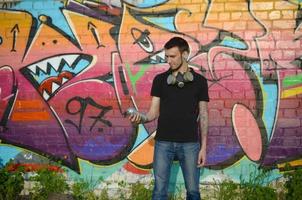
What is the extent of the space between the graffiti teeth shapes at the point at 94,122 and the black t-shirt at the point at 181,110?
1623 mm

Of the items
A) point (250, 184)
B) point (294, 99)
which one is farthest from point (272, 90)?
point (250, 184)

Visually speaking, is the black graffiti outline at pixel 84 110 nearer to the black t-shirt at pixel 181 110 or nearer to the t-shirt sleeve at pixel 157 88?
the t-shirt sleeve at pixel 157 88

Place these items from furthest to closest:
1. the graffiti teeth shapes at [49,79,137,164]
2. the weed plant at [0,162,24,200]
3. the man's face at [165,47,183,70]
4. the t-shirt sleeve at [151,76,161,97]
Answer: the graffiti teeth shapes at [49,79,137,164] → the weed plant at [0,162,24,200] → the t-shirt sleeve at [151,76,161,97] → the man's face at [165,47,183,70]

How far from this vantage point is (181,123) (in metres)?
4.34

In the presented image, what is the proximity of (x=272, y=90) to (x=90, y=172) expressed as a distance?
102 inches

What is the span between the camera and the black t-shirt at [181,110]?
433 cm

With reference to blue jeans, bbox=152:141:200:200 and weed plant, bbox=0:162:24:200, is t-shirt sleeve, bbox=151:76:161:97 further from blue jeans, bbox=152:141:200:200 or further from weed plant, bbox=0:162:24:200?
weed plant, bbox=0:162:24:200

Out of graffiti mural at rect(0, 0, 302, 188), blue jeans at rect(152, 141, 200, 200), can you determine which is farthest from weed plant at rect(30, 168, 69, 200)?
blue jeans at rect(152, 141, 200, 200)

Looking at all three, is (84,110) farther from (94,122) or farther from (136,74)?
(136,74)

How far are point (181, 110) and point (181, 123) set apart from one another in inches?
4.9

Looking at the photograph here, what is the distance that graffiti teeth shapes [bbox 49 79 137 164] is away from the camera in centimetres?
599

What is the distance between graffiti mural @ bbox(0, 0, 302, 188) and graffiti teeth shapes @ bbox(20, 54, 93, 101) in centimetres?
1

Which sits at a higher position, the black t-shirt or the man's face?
the man's face

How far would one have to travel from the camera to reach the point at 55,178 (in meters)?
5.95
